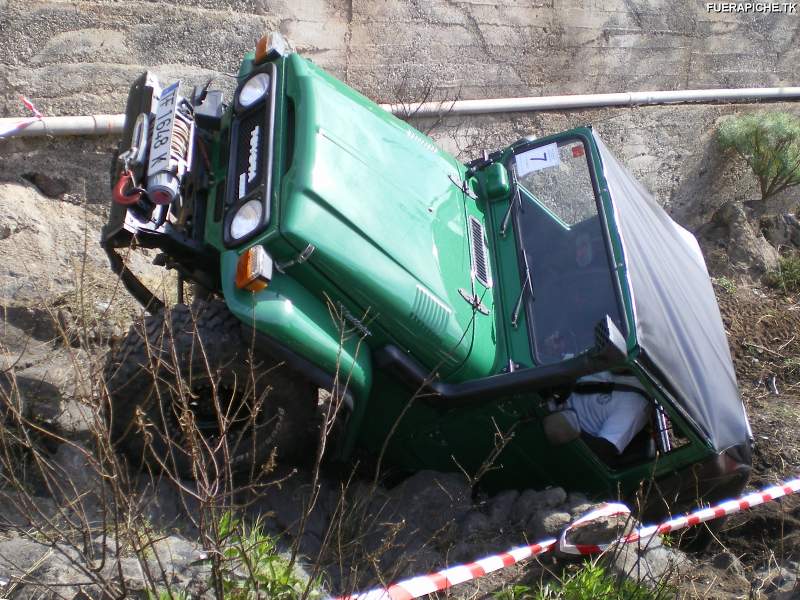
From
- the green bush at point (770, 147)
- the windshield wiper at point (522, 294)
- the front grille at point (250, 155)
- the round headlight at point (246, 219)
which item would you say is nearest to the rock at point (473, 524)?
the windshield wiper at point (522, 294)

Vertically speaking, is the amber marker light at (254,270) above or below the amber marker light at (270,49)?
below

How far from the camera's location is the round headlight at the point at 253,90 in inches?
164

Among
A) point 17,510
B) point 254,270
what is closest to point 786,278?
point 254,270

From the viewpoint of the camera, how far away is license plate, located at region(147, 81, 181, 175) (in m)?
3.78

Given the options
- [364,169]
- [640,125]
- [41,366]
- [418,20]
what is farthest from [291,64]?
[640,125]

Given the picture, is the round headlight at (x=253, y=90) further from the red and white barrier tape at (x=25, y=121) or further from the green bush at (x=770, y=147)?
the green bush at (x=770, y=147)

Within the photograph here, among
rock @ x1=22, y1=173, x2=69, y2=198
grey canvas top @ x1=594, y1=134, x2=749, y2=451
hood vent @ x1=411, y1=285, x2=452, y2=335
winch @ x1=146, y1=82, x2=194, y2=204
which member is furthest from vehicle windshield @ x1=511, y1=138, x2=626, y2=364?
Result: rock @ x1=22, y1=173, x2=69, y2=198

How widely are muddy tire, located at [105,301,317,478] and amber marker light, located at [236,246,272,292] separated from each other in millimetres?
287

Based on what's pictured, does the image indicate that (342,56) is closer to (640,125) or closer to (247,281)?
(640,125)

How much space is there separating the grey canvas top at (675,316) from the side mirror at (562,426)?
0.43 metres

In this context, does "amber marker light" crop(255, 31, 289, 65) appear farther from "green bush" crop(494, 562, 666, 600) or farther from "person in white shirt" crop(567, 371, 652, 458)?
"green bush" crop(494, 562, 666, 600)

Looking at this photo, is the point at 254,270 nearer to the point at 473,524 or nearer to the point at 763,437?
the point at 473,524

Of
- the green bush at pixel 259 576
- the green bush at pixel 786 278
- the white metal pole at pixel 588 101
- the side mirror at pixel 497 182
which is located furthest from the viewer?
the green bush at pixel 786 278

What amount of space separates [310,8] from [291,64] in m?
2.63
